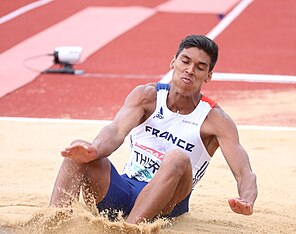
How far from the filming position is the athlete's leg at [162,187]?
4719mm

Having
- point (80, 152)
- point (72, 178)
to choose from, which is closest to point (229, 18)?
point (72, 178)

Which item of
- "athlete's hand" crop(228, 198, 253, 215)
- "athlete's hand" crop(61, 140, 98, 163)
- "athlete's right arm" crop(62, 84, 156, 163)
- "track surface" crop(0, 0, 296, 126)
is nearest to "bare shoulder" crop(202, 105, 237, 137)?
"athlete's right arm" crop(62, 84, 156, 163)

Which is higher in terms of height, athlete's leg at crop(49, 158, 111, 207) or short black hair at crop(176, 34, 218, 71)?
short black hair at crop(176, 34, 218, 71)

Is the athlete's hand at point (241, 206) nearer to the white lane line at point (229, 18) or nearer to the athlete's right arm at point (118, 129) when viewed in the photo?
the athlete's right arm at point (118, 129)

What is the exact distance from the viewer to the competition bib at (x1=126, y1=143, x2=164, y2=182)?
16.6 ft

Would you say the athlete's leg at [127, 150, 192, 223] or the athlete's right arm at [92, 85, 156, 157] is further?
the athlete's right arm at [92, 85, 156, 157]

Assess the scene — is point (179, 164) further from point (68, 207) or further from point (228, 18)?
point (228, 18)

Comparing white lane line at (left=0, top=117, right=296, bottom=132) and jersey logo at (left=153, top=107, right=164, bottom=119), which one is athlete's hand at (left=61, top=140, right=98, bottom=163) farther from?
white lane line at (left=0, top=117, right=296, bottom=132)

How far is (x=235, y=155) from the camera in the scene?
4918 millimetres

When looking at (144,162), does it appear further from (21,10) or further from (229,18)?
(21,10)

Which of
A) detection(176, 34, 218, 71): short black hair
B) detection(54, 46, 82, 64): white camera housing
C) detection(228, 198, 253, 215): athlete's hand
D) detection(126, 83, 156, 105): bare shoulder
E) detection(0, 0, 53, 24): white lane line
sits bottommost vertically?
detection(0, 0, 53, 24): white lane line

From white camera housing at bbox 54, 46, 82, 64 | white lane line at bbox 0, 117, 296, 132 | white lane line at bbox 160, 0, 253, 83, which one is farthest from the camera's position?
white lane line at bbox 160, 0, 253, 83

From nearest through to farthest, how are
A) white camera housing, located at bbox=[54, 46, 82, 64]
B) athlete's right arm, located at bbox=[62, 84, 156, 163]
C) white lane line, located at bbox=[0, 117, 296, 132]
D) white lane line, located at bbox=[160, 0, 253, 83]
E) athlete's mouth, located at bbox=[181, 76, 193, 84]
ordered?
1. athlete's right arm, located at bbox=[62, 84, 156, 163]
2. athlete's mouth, located at bbox=[181, 76, 193, 84]
3. white lane line, located at bbox=[0, 117, 296, 132]
4. white camera housing, located at bbox=[54, 46, 82, 64]
5. white lane line, located at bbox=[160, 0, 253, 83]

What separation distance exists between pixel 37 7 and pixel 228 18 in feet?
9.21
